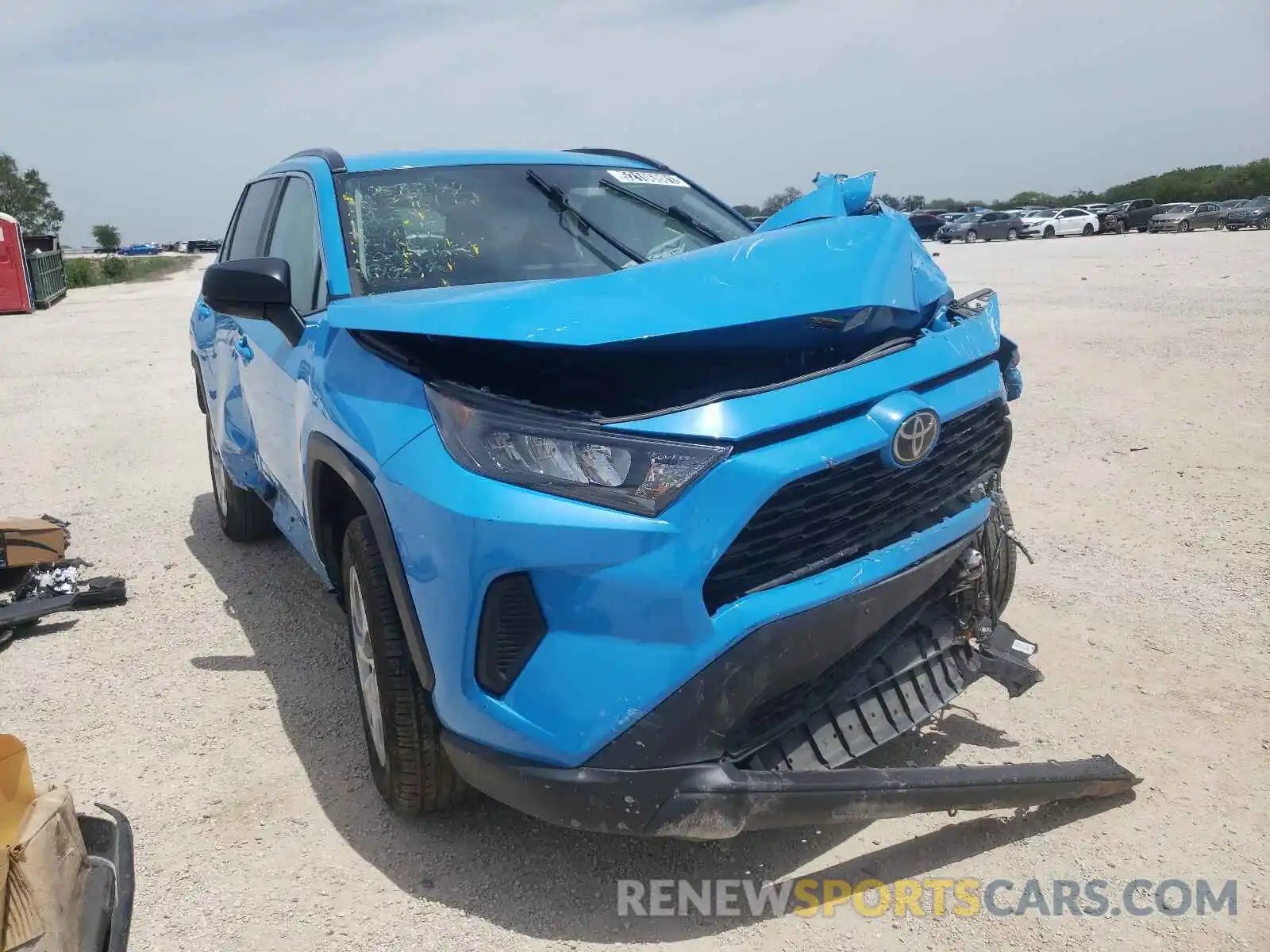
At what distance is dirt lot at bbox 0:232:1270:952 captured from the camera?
7.72ft

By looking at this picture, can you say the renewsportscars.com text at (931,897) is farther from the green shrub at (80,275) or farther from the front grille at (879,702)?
the green shrub at (80,275)

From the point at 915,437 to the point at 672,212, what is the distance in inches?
77.6

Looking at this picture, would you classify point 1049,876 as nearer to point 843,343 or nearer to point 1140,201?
point 843,343

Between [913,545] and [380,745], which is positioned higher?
[913,545]

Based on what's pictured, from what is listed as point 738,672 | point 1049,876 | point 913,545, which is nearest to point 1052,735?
point 1049,876

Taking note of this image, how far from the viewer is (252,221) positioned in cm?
465

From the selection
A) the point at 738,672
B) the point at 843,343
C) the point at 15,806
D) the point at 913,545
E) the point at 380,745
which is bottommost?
the point at 380,745

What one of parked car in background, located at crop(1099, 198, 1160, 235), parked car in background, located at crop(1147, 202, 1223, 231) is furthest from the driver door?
parked car in background, located at crop(1099, 198, 1160, 235)

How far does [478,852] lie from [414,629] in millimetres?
721

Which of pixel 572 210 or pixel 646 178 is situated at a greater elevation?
pixel 646 178

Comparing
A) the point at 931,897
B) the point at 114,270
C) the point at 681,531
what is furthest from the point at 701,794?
the point at 114,270

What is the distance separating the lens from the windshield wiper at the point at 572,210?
11.4ft

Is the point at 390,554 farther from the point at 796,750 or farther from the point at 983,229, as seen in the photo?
the point at 983,229

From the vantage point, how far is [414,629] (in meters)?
2.28
